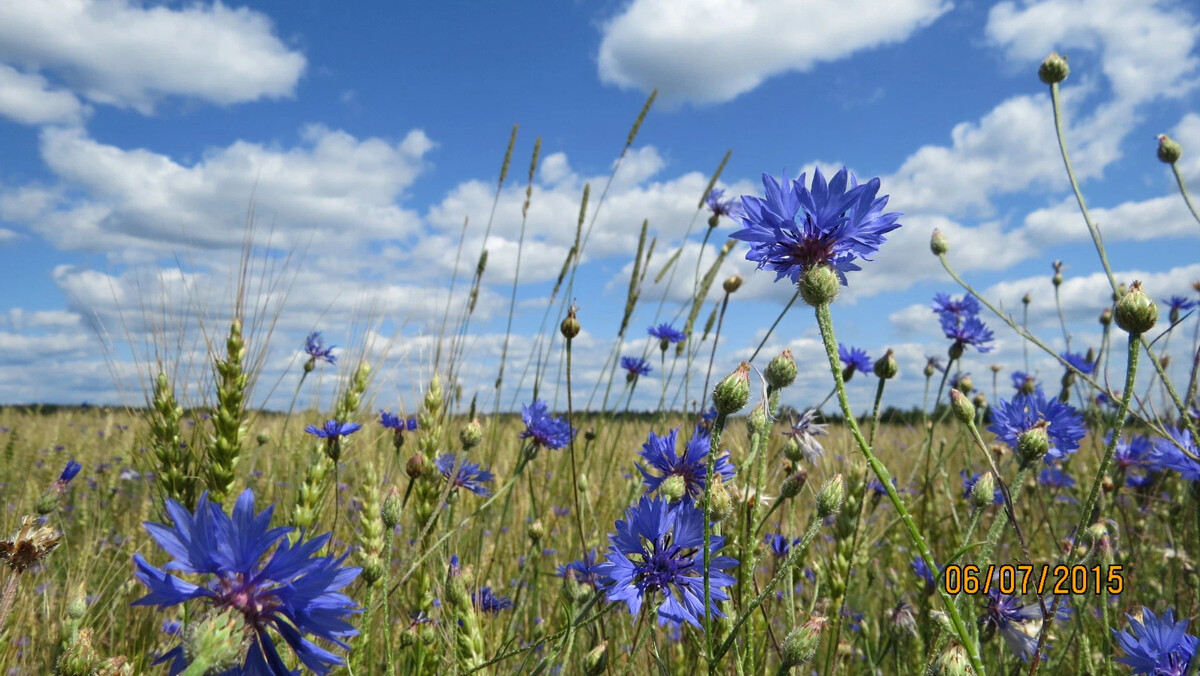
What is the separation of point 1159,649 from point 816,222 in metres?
0.96

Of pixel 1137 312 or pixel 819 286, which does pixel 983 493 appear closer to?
pixel 1137 312

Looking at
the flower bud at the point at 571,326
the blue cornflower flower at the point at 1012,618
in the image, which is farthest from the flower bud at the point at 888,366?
the flower bud at the point at 571,326

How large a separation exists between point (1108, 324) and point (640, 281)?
246cm

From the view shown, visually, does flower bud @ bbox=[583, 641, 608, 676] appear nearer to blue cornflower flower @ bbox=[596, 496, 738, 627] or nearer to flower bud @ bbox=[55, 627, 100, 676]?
blue cornflower flower @ bbox=[596, 496, 738, 627]

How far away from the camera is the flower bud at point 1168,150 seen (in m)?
2.17

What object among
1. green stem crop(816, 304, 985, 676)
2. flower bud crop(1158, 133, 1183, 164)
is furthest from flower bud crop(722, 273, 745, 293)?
green stem crop(816, 304, 985, 676)

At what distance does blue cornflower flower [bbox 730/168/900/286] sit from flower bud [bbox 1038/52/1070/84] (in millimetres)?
1428

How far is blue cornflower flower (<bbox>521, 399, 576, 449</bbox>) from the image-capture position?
2344mm

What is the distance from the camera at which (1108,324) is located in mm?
3600

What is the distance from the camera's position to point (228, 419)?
186 centimetres

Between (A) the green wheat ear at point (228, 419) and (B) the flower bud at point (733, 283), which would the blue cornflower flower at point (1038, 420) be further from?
(A) the green wheat ear at point (228, 419)

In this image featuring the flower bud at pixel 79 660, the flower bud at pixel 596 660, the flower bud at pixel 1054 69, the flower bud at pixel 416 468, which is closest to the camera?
the flower bud at pixel 79 660

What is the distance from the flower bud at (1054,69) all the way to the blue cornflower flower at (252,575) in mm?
2321

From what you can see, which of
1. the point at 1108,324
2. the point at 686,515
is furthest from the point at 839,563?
the point at 1108,324
